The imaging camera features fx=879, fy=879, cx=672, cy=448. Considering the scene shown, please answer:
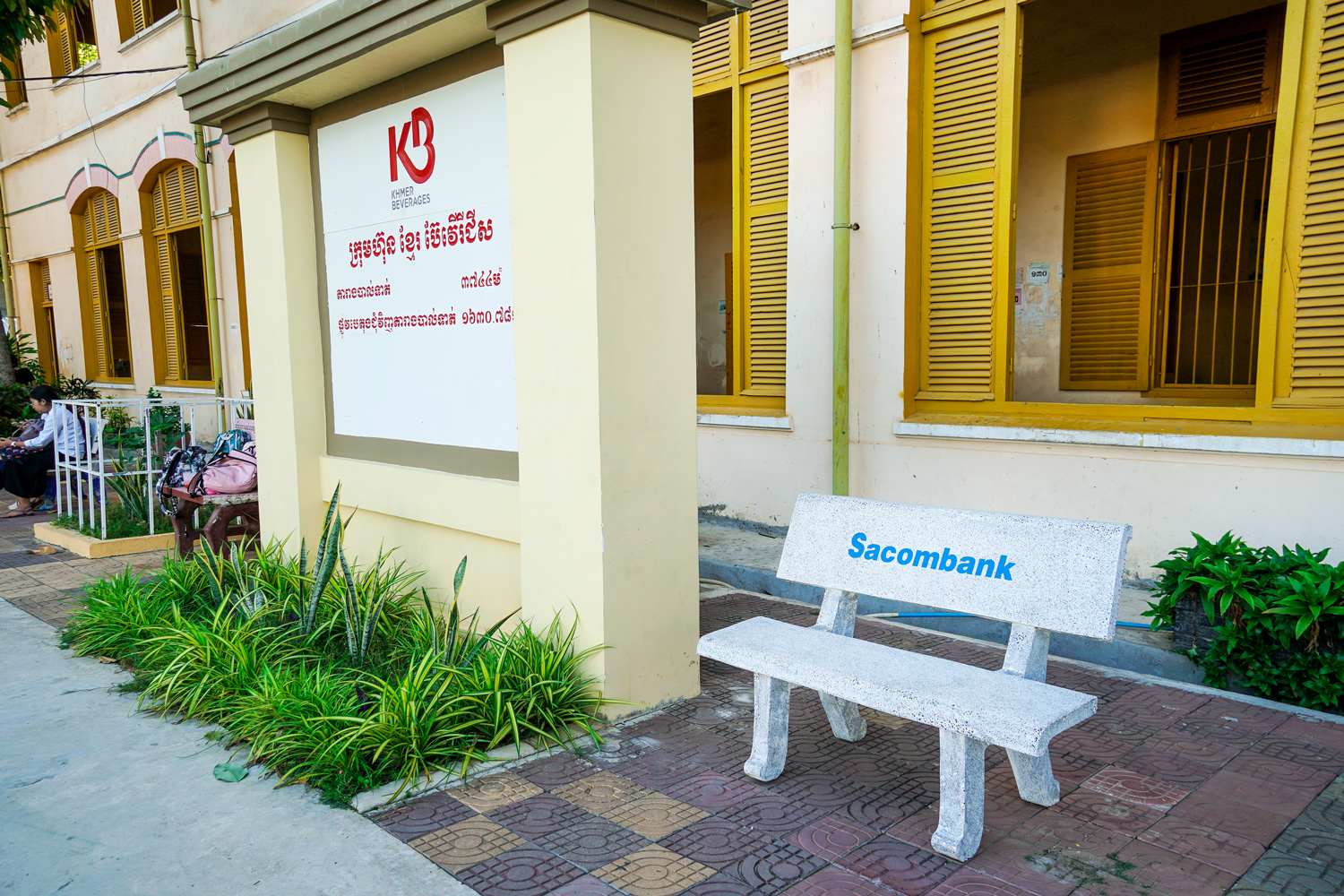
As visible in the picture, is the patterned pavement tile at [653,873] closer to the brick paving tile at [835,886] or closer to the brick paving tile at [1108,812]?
the brick paving tile at [835,886]

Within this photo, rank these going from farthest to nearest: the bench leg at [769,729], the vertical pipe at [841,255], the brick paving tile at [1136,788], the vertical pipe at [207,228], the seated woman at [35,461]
Answer: the vertical pipe at [207,228]
the seated woman at [35,461]
the vertical pipe at [841,255]
the bench leg at [769,729]
the brick paving tile at [1136,788]

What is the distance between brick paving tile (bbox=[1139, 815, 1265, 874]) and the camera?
8.39 feet

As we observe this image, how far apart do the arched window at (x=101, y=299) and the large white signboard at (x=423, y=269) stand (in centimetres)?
1149

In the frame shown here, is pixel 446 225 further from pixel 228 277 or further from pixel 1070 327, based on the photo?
pixel 228 277

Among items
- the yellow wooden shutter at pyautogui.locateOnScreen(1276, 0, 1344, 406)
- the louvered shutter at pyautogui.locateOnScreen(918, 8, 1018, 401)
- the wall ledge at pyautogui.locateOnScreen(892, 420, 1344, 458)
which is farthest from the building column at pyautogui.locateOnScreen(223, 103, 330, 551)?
the yellow wooden shutter at pyautogui.locateOnScreen(1276, 0, 1344, 406)

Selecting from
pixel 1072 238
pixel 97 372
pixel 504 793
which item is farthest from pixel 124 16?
pixel 504 793

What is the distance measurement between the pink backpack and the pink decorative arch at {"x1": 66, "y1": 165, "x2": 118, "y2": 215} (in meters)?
9.34

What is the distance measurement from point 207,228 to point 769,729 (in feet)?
33.5

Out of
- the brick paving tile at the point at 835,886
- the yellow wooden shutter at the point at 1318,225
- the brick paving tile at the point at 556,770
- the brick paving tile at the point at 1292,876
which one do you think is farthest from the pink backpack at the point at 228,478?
the yellow wooden shutter at the point at 1318,225

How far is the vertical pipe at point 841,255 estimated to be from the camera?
5.92m

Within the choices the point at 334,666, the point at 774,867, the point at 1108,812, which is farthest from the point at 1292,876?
the point at 334,666

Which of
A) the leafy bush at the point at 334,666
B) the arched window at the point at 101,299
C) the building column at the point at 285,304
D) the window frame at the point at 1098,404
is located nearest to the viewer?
the leafy bush at the point at 334,666

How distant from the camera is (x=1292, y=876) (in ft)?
8.13

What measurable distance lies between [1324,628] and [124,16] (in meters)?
15.1
